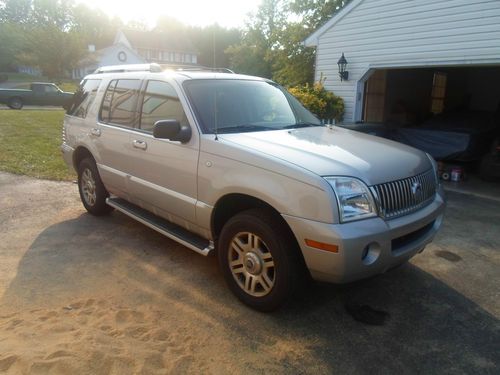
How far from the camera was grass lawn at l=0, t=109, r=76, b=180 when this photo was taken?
320 inches

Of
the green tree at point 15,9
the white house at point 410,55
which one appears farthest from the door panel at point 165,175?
the green tree at point 15,9

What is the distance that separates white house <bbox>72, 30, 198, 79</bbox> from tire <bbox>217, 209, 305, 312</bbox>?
53.0 meters

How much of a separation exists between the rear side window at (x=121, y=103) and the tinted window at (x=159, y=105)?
0.68ft

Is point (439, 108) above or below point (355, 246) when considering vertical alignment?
above

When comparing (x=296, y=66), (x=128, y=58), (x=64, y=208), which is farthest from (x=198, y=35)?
(x=64, y=208)

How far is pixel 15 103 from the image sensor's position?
2322cm

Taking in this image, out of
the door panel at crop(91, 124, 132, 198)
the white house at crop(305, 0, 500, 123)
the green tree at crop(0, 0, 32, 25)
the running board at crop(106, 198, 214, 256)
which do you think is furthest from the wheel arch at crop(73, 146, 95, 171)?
the green tree at crop(0, 0, 32, 25)

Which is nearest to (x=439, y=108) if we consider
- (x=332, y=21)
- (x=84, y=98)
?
(x=332, y=21)

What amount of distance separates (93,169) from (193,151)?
88.7 inches

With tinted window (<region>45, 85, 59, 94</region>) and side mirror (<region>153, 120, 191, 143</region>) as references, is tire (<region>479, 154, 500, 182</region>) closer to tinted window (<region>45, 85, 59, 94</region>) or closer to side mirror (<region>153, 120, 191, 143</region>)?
side mirror (<region>153, 120, 191, 143</region>)

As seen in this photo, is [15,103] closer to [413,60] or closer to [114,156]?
[413,60]

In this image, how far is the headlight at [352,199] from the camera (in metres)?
2.80

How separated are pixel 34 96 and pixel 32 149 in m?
16.2

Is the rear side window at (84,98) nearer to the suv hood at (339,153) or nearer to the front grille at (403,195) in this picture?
the suv hood at (339,153)
